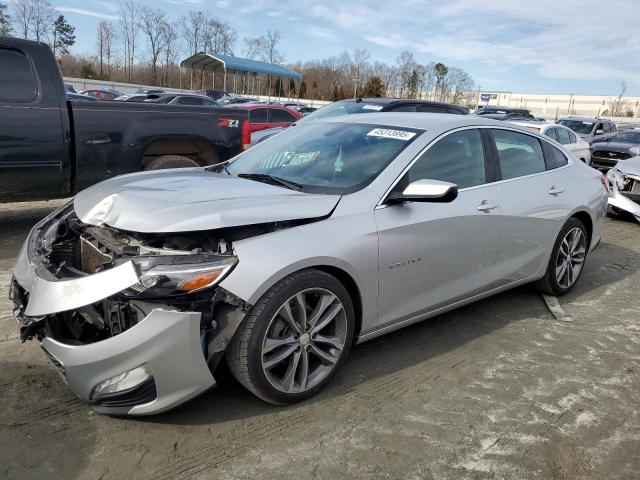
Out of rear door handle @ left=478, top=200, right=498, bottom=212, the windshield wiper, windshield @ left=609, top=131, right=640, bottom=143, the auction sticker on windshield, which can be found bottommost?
rear door handle @ left=478, top=200, right=498, bottom=212

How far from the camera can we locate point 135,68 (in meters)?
69.4

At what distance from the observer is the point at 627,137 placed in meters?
15.4

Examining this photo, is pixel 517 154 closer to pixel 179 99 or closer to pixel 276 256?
pixel 276 256

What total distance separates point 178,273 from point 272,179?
126 centimetres

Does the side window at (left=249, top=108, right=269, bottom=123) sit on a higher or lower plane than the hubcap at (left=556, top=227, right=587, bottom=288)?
higher

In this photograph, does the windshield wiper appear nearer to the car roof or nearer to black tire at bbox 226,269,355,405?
black tire at bbox 226,269,355,405

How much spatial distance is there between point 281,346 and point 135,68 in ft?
243

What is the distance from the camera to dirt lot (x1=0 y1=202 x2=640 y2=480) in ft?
8.33

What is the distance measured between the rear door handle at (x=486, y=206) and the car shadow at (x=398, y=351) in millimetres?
974

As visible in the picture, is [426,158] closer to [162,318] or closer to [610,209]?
[162,318]

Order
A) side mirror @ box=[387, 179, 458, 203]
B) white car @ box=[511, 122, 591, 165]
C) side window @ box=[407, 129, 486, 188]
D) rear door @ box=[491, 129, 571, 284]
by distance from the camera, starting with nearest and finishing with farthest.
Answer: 1. side mirror @ box=[387, 179, 458, 203]
2. side window @ box=[407, 129, 486, 188]
3. rear door @ box=[491, 129, 571, 284]
4. white car @ box=[511, 122, 591, 165]

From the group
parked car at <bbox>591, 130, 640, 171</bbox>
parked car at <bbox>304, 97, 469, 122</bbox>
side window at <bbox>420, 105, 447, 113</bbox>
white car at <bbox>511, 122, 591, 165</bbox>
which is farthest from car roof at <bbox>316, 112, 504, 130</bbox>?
parked car at <bbox>591, 130, 640, 171</bbox>

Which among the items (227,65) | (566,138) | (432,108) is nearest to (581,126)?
(566,138)

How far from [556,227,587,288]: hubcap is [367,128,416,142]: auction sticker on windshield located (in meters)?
2.03
